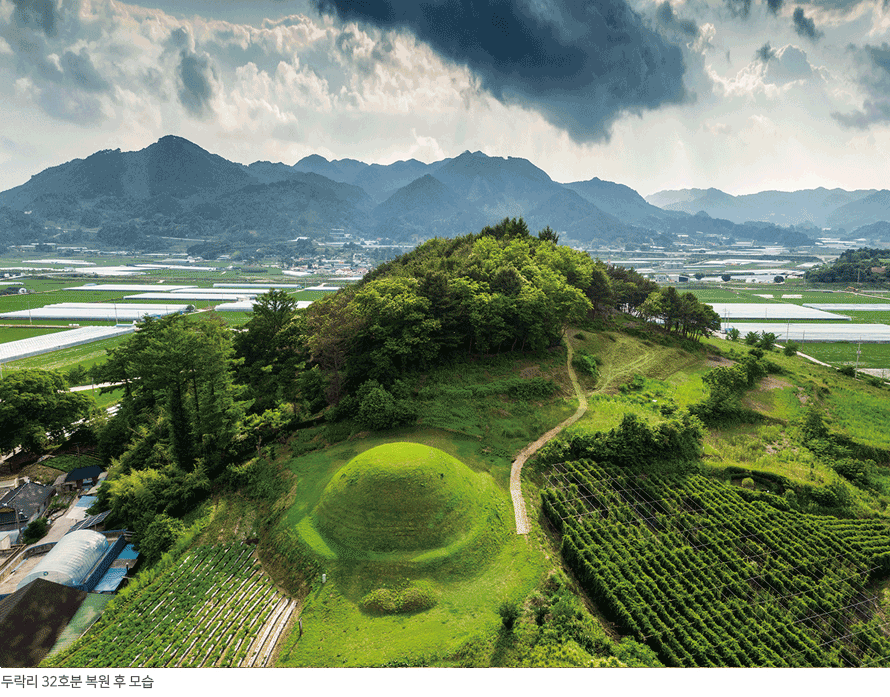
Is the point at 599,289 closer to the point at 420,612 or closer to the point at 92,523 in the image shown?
the point at 420,612

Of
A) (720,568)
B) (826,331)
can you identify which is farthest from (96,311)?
(826,331)

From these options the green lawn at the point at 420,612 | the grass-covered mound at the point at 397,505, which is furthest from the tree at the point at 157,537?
the grass-covered mound at the point at 397,505

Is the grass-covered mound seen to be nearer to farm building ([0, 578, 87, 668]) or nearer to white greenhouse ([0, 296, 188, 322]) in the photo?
farm building ([0, 578, 87, 668])

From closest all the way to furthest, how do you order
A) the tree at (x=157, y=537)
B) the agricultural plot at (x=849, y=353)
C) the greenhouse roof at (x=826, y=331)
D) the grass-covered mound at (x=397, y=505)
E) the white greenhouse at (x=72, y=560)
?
the white greenhouse at (x=72, y=560), the grass-covered mound at (x=397, y=505), the tree at (x=157, y=537), the agricultural plot at (x=849, y=353), the greenhouse roof at (x=826, y=331)

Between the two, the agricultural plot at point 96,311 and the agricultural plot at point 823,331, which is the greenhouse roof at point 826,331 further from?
the agricultural plot at point 96,311

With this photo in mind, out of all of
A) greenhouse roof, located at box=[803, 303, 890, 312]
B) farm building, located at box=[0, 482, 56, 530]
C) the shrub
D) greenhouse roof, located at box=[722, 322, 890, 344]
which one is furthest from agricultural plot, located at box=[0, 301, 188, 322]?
greenhouse roof, located at box=[803, 303, 890, 312]
